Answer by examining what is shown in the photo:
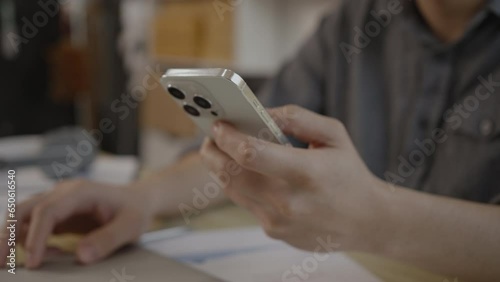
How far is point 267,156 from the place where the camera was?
386 millimetres

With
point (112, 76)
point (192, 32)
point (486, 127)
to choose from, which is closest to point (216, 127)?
point (486, 127)

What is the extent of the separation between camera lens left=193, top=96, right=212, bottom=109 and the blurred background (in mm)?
1226

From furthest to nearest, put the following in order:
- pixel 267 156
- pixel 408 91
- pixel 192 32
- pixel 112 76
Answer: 1. pixel 112 76
2. pixel 192 32
3. pixel 408 91
4. pixel 267 156

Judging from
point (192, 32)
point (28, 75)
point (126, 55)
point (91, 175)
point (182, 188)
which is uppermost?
point (182, 188)

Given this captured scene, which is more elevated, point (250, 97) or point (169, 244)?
point (250, 97)

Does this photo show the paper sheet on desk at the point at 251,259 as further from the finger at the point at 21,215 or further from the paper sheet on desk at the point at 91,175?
the paper sheet on desk at the point at 91,175

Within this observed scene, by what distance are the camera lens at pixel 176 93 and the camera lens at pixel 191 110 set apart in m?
0.02

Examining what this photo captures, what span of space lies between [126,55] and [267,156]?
228 cm

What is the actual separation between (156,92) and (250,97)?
2.45 metres

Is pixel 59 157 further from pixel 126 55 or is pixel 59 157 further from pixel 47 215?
pixel 126 55

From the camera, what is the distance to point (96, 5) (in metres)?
2.61

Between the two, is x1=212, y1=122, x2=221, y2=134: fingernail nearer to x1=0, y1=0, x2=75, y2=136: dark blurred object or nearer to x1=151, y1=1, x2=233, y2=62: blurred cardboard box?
x1=151, y1=1, x2=233, y2=62: blurred cardboard box

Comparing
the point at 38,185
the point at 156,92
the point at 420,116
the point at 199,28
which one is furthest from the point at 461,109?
the point at 156,92

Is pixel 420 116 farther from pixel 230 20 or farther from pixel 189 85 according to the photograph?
pixel 230 20
